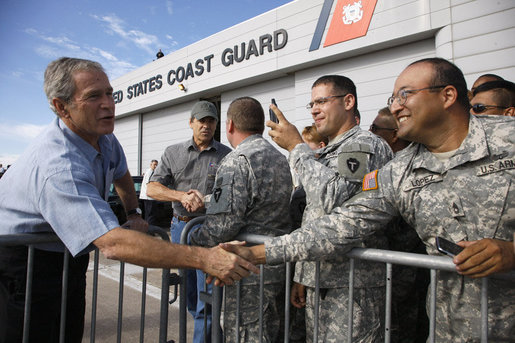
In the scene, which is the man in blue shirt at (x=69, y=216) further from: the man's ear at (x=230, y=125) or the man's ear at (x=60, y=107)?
the man's ear at (x=230, y=125)

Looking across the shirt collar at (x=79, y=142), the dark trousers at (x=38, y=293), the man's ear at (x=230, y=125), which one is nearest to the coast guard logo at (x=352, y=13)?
the man's ear at (x=230, y=125)

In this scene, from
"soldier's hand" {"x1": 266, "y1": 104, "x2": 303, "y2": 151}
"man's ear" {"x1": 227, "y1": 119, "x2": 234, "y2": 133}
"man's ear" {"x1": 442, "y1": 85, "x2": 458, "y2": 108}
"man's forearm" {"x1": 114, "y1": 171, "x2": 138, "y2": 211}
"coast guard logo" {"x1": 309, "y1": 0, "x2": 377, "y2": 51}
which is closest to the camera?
"man's ear" {"x1": 442, "y1": 85, "x2": 458, "y2": 108}

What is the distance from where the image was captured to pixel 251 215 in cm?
220

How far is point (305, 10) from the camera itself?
27.3 ft

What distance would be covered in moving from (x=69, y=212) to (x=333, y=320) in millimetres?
1465

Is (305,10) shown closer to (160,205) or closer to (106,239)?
(160,205)

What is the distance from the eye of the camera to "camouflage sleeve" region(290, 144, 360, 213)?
1.84 meters

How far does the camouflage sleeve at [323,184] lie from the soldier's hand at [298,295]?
58 cm

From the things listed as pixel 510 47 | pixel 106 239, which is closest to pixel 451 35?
pixel 510 47

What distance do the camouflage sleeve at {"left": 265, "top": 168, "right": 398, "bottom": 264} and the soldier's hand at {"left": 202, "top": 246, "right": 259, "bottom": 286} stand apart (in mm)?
131

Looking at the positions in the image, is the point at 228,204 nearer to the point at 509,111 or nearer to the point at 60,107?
the point at 60,107

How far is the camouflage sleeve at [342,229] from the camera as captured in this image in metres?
1.66

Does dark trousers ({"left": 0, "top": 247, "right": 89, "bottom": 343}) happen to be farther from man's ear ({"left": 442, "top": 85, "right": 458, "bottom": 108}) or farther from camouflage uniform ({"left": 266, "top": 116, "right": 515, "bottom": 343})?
man's ear ({"left": 442, "top": 85, "right": 458, "bottom": 108})

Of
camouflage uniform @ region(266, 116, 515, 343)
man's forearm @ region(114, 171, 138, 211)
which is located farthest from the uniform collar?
man's forearm @ region(114, 171, 138, 211)
